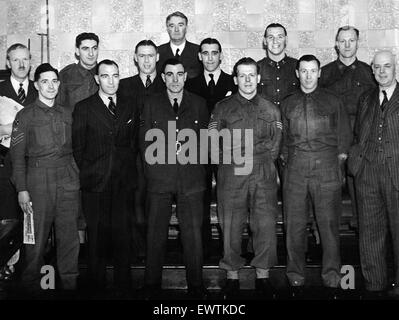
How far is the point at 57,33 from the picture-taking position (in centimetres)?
705

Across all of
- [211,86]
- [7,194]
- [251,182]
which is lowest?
[7,194]

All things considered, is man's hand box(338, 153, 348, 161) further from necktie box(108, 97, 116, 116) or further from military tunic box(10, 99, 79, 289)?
military tunic box(10, 99, 79, 289)

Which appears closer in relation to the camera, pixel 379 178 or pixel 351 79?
pixel 379 178

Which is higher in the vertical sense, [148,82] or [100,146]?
[148,82]

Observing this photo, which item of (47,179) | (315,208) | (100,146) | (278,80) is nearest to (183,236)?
(100,146)

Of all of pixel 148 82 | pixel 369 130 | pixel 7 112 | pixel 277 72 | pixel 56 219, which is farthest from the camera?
pixel 277 72

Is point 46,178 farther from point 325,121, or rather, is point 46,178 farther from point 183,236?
point 325,121

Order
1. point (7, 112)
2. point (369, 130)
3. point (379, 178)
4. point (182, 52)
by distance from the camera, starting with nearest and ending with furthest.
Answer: point (379, 178) → point (369, 130) → point (7, 112) → point (182, 52)

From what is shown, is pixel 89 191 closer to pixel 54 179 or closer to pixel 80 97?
pixel 54 179

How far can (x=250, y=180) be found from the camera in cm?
441

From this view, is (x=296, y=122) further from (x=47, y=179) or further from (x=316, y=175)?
(x=47, y=179)

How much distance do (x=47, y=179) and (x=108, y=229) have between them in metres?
0.66

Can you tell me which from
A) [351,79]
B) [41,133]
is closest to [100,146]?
[41,133]

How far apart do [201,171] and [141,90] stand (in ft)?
3.59
